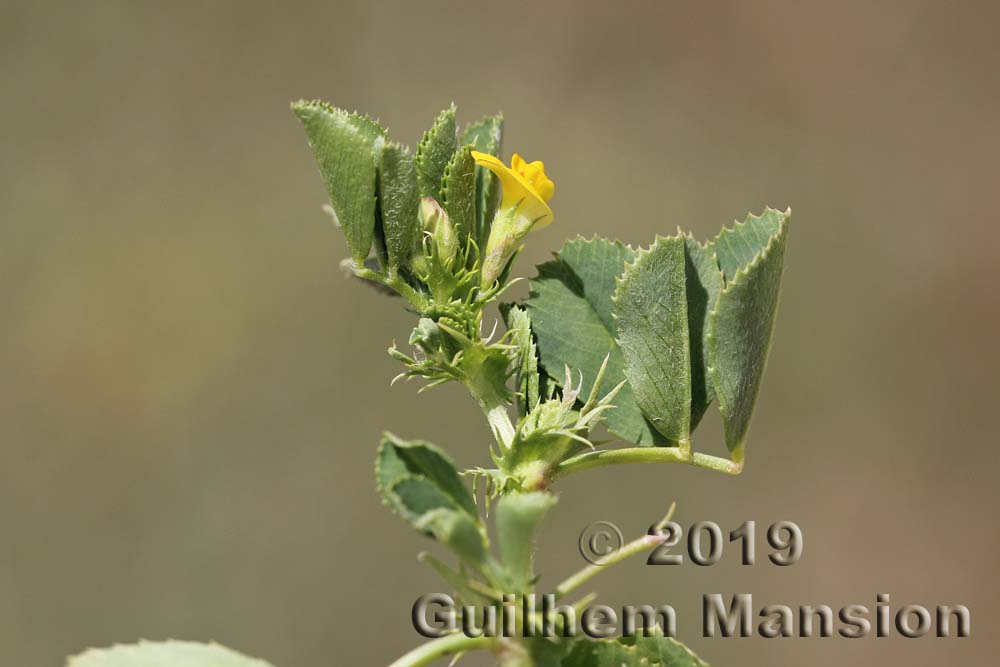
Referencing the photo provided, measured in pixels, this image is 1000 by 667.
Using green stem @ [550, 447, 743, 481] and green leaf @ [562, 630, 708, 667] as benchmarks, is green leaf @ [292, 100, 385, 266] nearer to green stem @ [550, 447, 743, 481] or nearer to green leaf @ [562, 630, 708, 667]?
green stem @ [550, 447, 743, 481]

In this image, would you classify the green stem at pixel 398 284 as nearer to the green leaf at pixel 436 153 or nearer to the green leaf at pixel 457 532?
the green leaf at pixel 436 153

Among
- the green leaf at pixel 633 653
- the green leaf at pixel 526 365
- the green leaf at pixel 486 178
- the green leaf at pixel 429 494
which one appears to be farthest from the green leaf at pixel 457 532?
the green leaf at pixel 486 178

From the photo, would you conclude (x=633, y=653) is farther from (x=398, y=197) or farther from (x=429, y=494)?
(x=398, y=197)

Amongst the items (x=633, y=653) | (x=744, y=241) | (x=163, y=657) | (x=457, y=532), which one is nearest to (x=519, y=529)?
(x=457, y=532)

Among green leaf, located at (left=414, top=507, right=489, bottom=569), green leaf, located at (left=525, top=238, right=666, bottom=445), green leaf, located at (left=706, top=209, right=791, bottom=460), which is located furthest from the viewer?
green leaf, located at (left=525, top=238, right=666, bottom=445)

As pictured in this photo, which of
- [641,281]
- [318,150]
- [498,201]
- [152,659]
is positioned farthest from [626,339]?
[152,659]

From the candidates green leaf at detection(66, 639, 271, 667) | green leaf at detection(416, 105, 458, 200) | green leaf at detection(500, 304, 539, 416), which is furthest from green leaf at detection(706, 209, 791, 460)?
green leaf at detection(66, 639, 271, 667)
